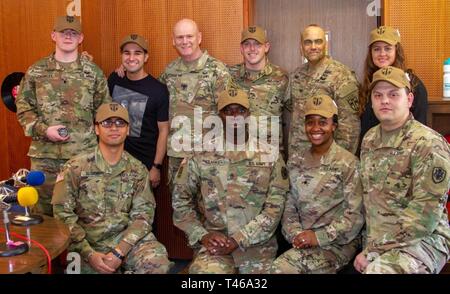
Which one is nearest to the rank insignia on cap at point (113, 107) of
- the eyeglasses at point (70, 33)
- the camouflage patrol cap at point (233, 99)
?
the camouflage patrol cap at point (233, 99)

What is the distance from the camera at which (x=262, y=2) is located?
472 centimetres

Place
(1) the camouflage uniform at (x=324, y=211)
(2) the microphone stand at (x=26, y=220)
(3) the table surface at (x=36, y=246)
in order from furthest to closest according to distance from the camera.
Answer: (1) the camouflage uniform at (x=324, y=211) < (2) the microphone stand at (x=26, y=220) < (3) the table surface at (x=36, y=246)

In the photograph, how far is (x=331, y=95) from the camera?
11.6 ft

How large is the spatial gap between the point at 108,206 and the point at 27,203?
70 cm

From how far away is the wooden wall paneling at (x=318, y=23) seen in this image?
178 inches

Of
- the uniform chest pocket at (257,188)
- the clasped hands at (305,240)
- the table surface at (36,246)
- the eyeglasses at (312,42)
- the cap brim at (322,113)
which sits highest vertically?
the eyeglasses at (312,42)

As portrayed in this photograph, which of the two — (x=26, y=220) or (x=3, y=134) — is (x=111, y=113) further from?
(x=3, y=134)

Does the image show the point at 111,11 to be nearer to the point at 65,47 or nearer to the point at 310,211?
the point at 65,47

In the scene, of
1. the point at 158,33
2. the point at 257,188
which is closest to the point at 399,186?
the point at 257,188

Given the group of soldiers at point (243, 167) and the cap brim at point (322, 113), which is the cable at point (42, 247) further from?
the cap brim at point (322, 113)

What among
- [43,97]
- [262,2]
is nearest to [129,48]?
[43,97]

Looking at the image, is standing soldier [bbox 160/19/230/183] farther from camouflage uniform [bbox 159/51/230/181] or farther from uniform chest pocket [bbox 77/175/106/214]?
uniform chest pocket [bbox 77/175/106/214]

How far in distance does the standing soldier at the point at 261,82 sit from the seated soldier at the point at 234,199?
570mm

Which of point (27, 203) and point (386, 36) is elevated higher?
point (386, 36)
